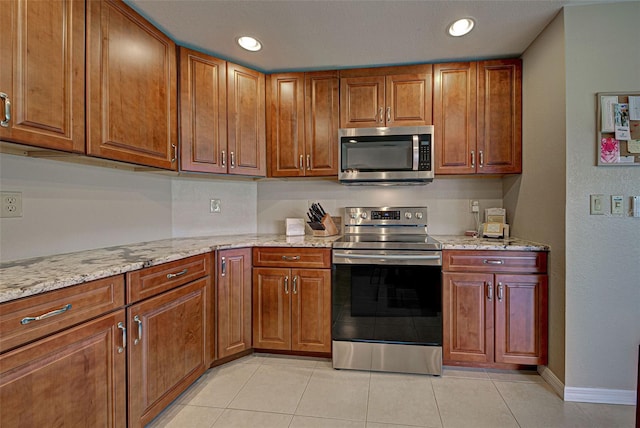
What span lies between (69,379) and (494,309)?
2288 millimetres

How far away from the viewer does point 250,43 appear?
2.07 m

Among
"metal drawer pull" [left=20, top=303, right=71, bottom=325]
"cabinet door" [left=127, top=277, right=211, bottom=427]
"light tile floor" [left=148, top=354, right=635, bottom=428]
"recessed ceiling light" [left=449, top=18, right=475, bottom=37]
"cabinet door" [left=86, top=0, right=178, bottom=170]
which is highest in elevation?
"recessed ceiling light" [left=449, top=18, right=475, bottom=37]

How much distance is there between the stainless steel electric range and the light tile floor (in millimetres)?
120

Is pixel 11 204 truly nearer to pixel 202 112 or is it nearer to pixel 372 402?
pixel 202 112

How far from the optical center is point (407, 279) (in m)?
2.02

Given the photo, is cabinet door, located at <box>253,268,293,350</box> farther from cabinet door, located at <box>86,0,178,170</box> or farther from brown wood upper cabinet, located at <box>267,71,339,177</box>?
cabinet door, located at <box>86,0,178,170</box>

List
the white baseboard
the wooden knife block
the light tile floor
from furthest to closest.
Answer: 1. the wooden knife block
2. the white baseboard
3. the light tile floor

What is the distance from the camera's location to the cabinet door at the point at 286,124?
246 centimetres

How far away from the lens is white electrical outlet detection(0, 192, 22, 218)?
1.38m

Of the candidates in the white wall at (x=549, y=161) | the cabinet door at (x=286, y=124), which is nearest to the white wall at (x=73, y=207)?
the cabinet door at (x=286, y=124)

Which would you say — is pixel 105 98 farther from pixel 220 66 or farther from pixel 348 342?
pixel 348 342

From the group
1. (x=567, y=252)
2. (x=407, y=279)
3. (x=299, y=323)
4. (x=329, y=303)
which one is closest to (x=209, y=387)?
(x=299, y=323)

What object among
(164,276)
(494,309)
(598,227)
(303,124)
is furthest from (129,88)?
(598,227)

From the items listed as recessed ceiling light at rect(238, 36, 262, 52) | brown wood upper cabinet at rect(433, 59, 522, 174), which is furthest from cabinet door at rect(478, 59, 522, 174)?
recessed ceiling light at rect(238, 36, 262, 52)
